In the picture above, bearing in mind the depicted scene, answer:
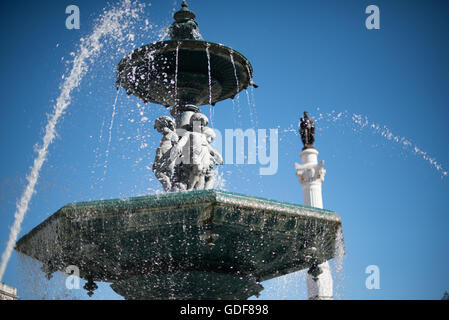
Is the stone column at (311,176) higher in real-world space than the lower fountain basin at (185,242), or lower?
higher

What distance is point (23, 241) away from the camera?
6.31 metres

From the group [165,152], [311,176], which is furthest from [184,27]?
[311,176]

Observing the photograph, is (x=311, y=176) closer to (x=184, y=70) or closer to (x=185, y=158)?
(x=184, y=70)

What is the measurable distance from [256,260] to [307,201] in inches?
881

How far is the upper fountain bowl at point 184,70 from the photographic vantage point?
25.5 feet

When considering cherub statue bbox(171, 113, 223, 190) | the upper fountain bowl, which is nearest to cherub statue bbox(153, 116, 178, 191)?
cherub statue bbox(171, 113, 223, 190)

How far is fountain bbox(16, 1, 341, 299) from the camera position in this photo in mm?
5598

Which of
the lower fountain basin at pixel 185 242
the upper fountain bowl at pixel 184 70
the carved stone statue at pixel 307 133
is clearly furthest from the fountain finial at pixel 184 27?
the carved stone statue at pixel 307 133

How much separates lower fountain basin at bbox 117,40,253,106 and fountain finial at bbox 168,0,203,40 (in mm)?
796

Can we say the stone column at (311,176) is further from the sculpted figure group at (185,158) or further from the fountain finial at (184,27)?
the sculpted figure group at (185,158)

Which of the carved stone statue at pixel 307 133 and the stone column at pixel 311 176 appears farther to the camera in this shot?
the carved stone statue at pixel 307 133

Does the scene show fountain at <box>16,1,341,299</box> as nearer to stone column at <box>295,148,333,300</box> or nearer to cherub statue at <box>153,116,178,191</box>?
cherub statue at <box>153,116,178,191</box>

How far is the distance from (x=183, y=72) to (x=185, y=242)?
328 cm

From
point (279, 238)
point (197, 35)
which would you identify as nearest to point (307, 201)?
point (197, 35)
